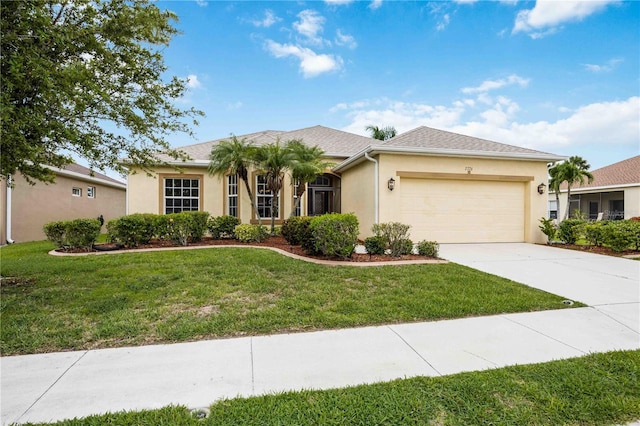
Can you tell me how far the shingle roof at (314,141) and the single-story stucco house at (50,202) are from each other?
4.46 m

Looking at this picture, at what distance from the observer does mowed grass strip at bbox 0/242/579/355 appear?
12.1ft

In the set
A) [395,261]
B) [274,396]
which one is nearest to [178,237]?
[395,261]

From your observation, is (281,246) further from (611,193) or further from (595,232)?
(611,193)

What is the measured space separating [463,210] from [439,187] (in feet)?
4.32

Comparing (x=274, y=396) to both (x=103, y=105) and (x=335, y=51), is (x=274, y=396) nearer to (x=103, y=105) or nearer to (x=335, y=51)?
(x=103, y=105)

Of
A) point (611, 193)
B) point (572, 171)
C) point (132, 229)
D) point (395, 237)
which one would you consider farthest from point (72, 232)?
point (611, 193)

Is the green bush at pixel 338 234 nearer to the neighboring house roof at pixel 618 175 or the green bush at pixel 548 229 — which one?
the green bush at pixel 548 229

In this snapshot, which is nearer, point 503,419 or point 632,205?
point 503,419

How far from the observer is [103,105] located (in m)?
5.38

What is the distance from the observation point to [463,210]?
36.9ft

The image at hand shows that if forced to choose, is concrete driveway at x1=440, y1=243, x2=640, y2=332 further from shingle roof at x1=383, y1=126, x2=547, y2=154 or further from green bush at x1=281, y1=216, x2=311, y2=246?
green bush at x1=281, y1=216, x2=311, y2=246

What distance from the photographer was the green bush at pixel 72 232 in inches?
362

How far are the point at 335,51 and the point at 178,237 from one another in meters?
10.2

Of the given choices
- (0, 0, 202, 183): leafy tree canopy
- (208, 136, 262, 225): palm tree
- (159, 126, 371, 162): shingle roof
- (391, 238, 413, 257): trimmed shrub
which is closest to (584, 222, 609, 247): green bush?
(391, 238, 413, 257): trimmed shrub
